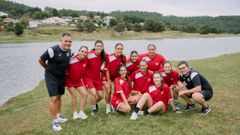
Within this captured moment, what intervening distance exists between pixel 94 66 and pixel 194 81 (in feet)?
9.51

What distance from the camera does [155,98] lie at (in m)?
8.34

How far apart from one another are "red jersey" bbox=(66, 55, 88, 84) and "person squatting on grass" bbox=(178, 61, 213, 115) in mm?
2747

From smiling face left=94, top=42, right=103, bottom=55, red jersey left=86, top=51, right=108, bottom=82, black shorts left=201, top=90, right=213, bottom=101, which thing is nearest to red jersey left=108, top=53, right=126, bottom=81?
red jersey left=86, top=51, right=108, bottom=82

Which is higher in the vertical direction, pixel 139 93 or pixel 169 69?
pixel 169 69

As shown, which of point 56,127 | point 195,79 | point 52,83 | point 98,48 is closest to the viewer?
point 56,127

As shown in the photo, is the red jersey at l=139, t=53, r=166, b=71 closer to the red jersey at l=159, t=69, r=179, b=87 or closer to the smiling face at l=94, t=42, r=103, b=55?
the red jersey at l=159, t=69, r=179, b=87

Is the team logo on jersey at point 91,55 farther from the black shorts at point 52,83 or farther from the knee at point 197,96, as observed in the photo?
the knee at point 197,96

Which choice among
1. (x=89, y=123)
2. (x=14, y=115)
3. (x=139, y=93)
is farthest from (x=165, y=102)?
(x=14, y=115)

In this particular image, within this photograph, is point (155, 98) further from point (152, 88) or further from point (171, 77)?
point (171, 77)

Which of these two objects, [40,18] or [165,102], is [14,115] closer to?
[165,102]

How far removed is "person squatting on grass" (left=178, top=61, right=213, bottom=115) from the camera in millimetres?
8172

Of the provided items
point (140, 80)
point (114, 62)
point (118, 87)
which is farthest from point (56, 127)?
point (140, 80)

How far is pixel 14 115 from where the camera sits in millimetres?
11086

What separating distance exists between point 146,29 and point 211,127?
10343 centimetres
